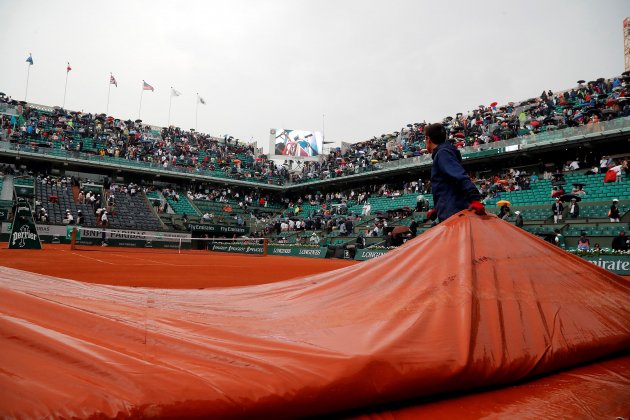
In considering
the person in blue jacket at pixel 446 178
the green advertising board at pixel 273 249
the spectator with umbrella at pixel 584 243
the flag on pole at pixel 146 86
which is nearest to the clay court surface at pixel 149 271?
the person in blue jacket at pixel 446 178

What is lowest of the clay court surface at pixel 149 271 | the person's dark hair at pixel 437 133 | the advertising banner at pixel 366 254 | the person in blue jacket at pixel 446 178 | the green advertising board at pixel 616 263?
the clay court surface at pixel 149 271

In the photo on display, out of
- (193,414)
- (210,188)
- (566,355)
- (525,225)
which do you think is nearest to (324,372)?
(193,414)

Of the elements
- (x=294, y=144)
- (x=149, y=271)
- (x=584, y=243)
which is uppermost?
(x=294, y=144)

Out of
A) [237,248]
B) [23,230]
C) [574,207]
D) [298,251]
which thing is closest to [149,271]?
[23,230]

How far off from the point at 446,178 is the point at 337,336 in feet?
7.08

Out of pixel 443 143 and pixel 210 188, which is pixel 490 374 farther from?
pixel 210 188

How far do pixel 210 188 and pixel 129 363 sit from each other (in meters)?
32.6

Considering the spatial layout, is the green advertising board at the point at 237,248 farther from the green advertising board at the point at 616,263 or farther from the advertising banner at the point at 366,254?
the green advertising board at the point at 616,263

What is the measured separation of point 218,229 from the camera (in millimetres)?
27484

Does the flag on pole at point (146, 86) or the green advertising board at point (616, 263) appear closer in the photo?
the green advertising board at point (616, 263)

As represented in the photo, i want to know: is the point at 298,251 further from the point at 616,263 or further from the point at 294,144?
the point at 294,144

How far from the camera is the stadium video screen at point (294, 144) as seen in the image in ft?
124

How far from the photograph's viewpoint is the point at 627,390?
63.3 inches

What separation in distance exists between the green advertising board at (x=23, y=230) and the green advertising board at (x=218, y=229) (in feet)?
45.5
